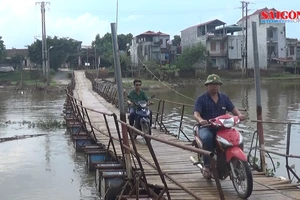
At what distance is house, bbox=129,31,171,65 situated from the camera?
60.1 m

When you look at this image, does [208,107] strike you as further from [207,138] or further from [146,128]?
[146,128]

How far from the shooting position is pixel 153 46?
198 feet

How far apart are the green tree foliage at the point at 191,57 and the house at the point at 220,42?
5.81 ft

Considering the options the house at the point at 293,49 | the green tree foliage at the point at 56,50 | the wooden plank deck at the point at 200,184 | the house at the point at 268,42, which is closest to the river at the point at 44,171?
the wooden plank deck at the point at 200,184

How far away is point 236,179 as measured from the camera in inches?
203

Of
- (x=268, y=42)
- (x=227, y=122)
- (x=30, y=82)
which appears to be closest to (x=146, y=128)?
(x=227, y=122)

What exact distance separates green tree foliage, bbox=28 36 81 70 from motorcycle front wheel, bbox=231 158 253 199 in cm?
5802

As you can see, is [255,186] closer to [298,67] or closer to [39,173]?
[39,173]

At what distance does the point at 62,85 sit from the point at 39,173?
38271mm

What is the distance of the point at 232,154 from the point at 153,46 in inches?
2197

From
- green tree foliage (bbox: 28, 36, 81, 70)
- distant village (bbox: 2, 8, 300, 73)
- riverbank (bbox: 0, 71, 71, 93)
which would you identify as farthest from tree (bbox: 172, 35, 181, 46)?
riverbank (bbox: 0, 71, 71, 93)

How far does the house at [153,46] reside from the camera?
197 ft

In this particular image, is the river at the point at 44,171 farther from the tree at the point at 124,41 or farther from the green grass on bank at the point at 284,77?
the tree at the point at 124,41

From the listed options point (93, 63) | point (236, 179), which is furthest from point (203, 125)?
point (93, 63)
